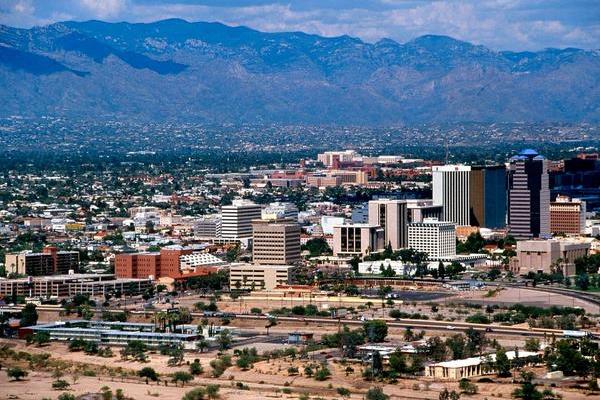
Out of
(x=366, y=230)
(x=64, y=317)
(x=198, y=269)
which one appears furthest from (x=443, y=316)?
(x=366, y=230)

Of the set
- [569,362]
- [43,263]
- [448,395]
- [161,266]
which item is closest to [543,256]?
[161,266]

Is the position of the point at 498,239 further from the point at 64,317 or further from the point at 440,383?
the point at 440,383

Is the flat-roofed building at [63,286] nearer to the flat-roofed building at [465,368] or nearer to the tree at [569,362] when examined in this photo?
the flat-roofed building at [465,368]

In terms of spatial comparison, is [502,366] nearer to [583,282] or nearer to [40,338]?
[40,338]

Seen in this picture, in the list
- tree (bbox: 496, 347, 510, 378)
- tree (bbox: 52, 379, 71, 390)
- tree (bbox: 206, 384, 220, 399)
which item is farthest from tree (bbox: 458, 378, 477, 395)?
tree (bbox: 52, 379, 71, 390)

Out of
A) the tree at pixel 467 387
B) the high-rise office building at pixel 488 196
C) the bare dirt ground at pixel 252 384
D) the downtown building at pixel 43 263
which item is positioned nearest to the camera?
the tree at pixel 467 387

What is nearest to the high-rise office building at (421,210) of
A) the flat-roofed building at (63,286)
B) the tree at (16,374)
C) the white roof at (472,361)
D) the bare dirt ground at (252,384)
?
the flat-roofed building at (63,286)
